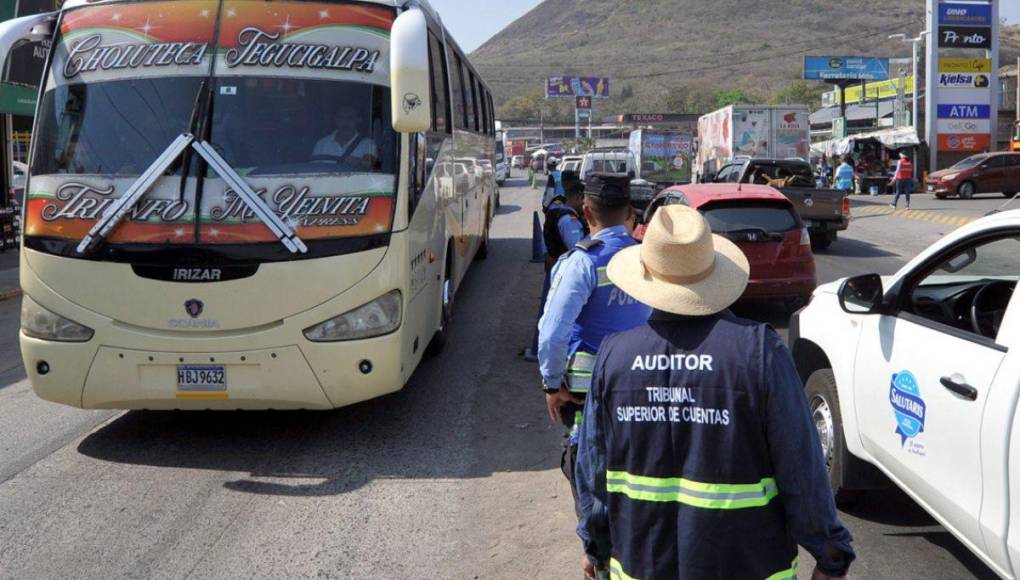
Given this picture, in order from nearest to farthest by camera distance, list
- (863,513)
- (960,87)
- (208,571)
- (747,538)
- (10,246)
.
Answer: (747,538), (208,571), (863,513), (10,246), (960,87)

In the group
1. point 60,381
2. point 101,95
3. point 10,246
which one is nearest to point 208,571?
point 60,381

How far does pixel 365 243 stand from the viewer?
5.96 meters

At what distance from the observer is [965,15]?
36750mm

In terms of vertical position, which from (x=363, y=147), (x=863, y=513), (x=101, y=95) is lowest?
(x=863, y=513)

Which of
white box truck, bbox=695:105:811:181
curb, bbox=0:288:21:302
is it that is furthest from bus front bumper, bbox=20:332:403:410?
white box truck, bbox=695:105:811:181

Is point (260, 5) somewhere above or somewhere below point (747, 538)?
above

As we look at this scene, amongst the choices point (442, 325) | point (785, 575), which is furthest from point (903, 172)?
point (785, 575)

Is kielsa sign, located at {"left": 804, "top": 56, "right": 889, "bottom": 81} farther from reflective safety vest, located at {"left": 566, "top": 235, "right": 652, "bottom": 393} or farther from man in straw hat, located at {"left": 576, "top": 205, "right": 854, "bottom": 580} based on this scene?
man in straw hat, located at {"left": 576, "top": 205, "right": 854, "bottom": 580}

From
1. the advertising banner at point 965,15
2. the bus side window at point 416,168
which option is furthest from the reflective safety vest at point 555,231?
the advertising banner at point 965,15

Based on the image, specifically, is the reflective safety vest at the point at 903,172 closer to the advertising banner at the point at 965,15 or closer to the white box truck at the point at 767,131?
the white box truck at the point at 767,131

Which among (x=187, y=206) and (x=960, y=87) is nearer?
(x=187, y=206)

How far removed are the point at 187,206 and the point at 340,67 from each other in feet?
4.53

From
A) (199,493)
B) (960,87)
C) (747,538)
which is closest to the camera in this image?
(747,538)

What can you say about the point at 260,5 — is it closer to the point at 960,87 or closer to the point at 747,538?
the point at 747,538
